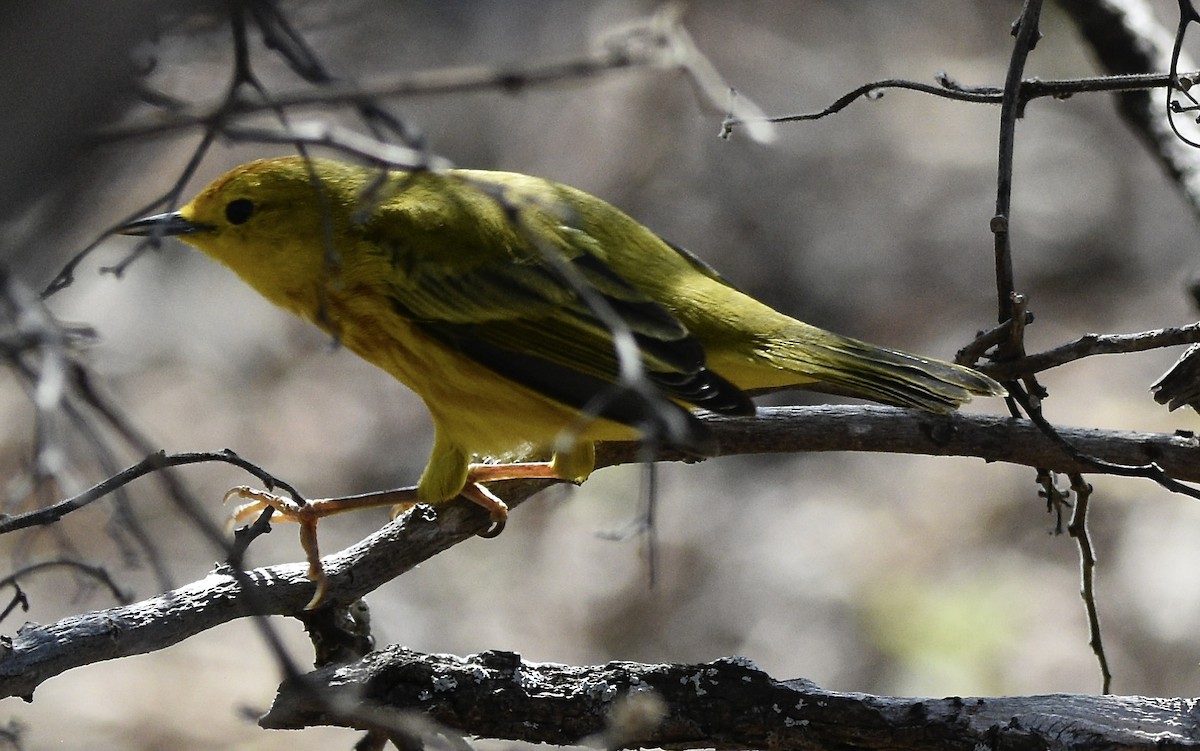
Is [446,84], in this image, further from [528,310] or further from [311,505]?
[311,505]

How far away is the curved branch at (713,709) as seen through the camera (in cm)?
249

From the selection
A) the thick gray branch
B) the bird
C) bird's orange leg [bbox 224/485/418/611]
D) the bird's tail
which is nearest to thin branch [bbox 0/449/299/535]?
the thick gray branch

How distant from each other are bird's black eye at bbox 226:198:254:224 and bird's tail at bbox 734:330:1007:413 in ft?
5.29

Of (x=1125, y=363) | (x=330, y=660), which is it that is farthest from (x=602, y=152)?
(x=330, y=660)

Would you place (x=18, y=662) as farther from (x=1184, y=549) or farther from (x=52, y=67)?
(x=1184, y=549)

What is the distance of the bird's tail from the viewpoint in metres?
3.16

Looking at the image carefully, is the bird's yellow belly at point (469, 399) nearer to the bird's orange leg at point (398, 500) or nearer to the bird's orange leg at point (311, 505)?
the bird's orange leg at point (398, 500)

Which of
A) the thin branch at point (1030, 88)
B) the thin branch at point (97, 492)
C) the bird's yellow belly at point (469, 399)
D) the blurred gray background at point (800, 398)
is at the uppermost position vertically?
the blurred gray background at point (800, 398)

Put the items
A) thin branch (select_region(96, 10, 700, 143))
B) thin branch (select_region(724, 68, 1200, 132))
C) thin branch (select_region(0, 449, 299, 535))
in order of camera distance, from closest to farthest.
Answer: thin branch (select_region(96, 10, 700, 143)) → thin branch (select_region(0, 449, 299, 535)) → thin branch (select_region(724, 68, 1200, 132))

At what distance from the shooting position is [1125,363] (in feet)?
24.2

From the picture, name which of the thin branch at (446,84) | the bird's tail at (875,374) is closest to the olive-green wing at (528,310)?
the bird's tail at (875,374)

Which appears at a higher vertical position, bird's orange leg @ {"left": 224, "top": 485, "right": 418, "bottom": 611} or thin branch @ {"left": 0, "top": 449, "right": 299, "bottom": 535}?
bird's orange leg @ {"left": 224, "top": 485, "right": 418, "bottom": 611}

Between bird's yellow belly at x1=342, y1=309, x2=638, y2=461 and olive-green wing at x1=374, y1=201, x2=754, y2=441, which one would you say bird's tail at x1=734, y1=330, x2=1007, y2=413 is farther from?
bird's yellow belly at x1=342, y1=309, x2=638, y2=461

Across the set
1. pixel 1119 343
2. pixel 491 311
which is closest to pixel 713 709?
pixel 1119 343
